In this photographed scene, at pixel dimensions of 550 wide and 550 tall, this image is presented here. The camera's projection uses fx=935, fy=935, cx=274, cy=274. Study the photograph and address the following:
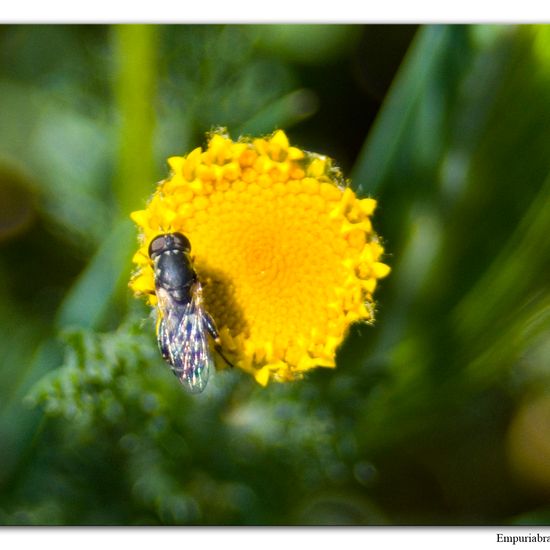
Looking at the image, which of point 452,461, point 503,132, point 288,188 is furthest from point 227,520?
point 503,132

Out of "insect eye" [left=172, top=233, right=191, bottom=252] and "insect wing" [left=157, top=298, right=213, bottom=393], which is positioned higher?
"insect eye" [left=172, top=233, right=191, bottom=252]

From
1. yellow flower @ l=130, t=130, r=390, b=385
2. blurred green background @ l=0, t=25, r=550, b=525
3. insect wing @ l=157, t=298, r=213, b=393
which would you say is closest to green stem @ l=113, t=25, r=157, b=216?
blurred green background @ l=0, t=25, r=550, b=525

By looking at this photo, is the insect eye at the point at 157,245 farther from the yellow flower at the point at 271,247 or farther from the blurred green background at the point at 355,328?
the blurred green background at the point at 355,328

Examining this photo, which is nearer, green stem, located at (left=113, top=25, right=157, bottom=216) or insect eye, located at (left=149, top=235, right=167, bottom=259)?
insect eye, located at (left=149, top=235, right=167, bottom=259)

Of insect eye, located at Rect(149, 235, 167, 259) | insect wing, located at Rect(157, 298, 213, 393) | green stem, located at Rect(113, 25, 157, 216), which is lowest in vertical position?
insect wing, located at Rect(157, 298, 213, 393)

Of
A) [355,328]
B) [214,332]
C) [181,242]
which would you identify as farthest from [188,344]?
[355,328]

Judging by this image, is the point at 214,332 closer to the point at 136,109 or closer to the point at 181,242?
the point at 181,242

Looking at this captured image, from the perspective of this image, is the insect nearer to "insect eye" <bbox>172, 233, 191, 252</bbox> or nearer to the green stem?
"insect eye" <bbox>172, 233, 191, 252</bbox>
